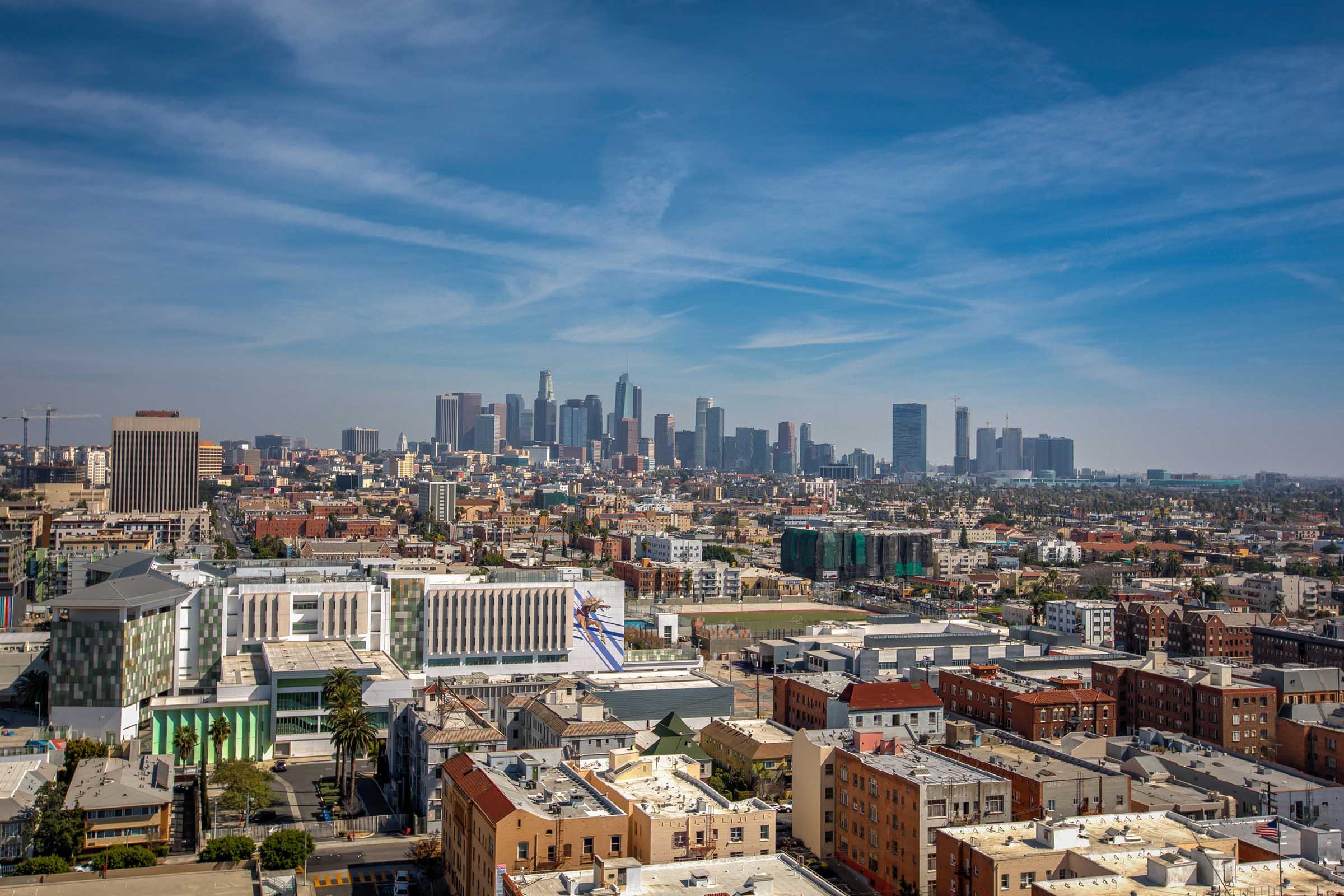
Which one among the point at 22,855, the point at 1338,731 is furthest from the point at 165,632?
the point at 1338,731

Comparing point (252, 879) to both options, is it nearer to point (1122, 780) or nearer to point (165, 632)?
point (165, 632)

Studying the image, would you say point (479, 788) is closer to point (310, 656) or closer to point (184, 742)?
point (184, 742)

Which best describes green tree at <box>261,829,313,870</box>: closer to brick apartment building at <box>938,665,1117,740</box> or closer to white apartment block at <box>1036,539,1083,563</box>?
brick apartment building at <box>938,665,1117,740</box>

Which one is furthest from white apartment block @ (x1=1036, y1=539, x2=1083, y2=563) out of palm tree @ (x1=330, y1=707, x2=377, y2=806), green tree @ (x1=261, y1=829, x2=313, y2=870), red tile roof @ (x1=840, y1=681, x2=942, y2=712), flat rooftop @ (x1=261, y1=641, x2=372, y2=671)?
green tree @ (x1=261, y1=829, x2=313, y2=870)

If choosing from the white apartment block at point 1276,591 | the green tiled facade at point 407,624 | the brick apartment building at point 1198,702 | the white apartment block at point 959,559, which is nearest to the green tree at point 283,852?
the green tiled facade at point 407,624

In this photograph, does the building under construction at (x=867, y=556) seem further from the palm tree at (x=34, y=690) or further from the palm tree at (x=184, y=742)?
the palm tree at (x=184, y=742)

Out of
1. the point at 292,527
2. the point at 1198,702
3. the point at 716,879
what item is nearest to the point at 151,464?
the point at 292,527
